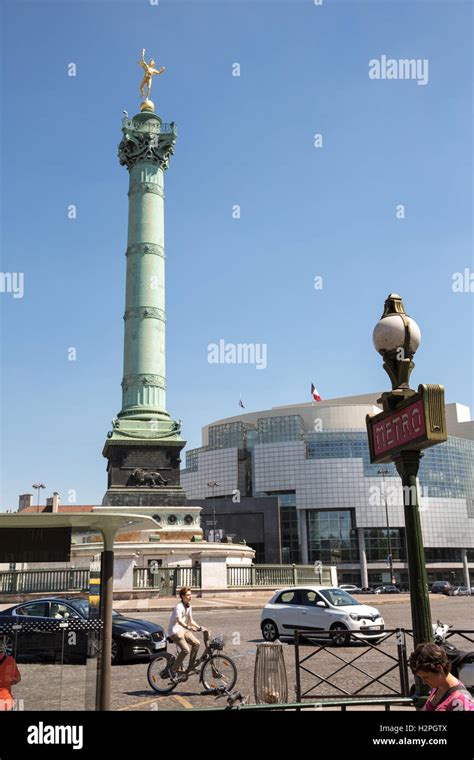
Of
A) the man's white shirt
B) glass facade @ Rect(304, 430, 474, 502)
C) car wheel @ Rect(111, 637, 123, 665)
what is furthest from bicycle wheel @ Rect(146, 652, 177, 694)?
glass facade @ Rect(304, 430, 474, 502)

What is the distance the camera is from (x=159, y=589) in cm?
3247

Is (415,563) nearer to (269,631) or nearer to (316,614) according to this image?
(316,614)

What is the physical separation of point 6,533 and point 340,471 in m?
102

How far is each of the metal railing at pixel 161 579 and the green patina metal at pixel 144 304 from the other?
13.9m

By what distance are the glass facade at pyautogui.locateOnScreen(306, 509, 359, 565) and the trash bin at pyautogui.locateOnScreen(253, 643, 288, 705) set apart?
9824 centimetres

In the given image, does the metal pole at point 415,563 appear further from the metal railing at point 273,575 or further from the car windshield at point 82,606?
the metal railing at point 273,575

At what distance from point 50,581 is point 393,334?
565cm

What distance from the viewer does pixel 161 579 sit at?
32750mm

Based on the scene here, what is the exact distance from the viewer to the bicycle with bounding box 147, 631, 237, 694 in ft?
34.6

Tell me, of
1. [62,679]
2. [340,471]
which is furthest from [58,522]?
[340,471]

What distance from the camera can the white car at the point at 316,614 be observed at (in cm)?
1652
